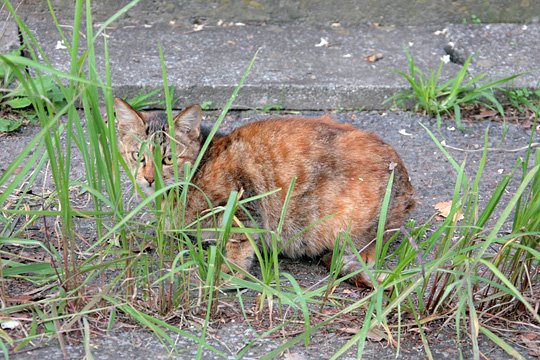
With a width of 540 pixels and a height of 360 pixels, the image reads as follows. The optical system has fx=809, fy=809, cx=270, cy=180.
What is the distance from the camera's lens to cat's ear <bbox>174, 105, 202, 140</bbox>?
3.65m

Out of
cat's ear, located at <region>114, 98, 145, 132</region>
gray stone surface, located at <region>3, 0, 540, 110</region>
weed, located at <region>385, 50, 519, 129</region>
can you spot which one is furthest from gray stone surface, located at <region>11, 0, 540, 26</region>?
cat's ear, located at <region>114, 98, 145, 132</region>

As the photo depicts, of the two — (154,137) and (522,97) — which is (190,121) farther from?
(522,97)

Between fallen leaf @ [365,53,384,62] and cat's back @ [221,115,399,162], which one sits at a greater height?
cat's back @ [221,115,399,162]

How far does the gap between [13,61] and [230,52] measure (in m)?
2.75

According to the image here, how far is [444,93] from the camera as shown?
486 centimetres

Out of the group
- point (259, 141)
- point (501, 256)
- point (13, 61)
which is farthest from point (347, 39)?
point (13, 61)

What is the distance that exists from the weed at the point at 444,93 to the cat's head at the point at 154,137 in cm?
157

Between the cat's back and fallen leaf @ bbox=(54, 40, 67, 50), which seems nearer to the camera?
the cat's back

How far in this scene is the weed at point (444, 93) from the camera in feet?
15.7

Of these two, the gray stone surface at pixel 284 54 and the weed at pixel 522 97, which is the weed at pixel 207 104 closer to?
the gray stone surface at pixel 284 54

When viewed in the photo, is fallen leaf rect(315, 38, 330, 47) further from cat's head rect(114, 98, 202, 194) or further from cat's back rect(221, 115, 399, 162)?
cat's head rect(114, 98, 202, 194)

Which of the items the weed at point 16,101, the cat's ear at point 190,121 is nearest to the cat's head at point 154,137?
the cat's ear at point 190,121

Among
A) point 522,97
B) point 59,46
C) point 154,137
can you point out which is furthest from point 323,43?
point 154,137

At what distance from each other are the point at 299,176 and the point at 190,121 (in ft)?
1.87
